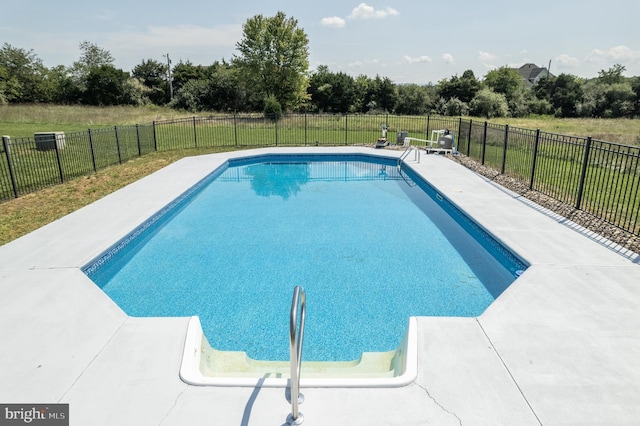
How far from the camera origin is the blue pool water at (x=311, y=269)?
419 centimetres

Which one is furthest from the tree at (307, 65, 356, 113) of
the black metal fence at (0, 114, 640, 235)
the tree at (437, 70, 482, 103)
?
the black metal fence at (0, 114, 640, 235)

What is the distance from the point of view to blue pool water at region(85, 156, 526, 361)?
4191 mm

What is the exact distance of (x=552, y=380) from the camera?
2.79 m

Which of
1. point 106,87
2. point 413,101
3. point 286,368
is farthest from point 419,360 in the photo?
point 106,87

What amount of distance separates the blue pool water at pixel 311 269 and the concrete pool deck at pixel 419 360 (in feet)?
1.72

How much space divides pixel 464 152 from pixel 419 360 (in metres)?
12.2

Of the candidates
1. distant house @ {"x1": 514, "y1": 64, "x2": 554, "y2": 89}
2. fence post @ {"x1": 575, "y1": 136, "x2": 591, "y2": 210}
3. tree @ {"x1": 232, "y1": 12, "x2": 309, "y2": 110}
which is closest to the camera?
fence post @ {"x1": 575, "y1": 136, "x2": 591, "y2": 210}

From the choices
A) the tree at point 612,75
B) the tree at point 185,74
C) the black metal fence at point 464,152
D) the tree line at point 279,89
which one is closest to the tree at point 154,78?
the tree line at point 279,89

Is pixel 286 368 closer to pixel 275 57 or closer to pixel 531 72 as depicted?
pixel 275 57

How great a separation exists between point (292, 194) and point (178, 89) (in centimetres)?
3347

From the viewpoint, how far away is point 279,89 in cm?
3344

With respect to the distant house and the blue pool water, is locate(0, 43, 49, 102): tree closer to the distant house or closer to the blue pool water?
the blue pool water

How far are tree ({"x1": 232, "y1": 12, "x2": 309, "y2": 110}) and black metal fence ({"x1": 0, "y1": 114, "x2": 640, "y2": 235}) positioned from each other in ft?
44.6

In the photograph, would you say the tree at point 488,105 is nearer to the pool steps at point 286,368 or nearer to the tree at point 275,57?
the tree at point 275,57
